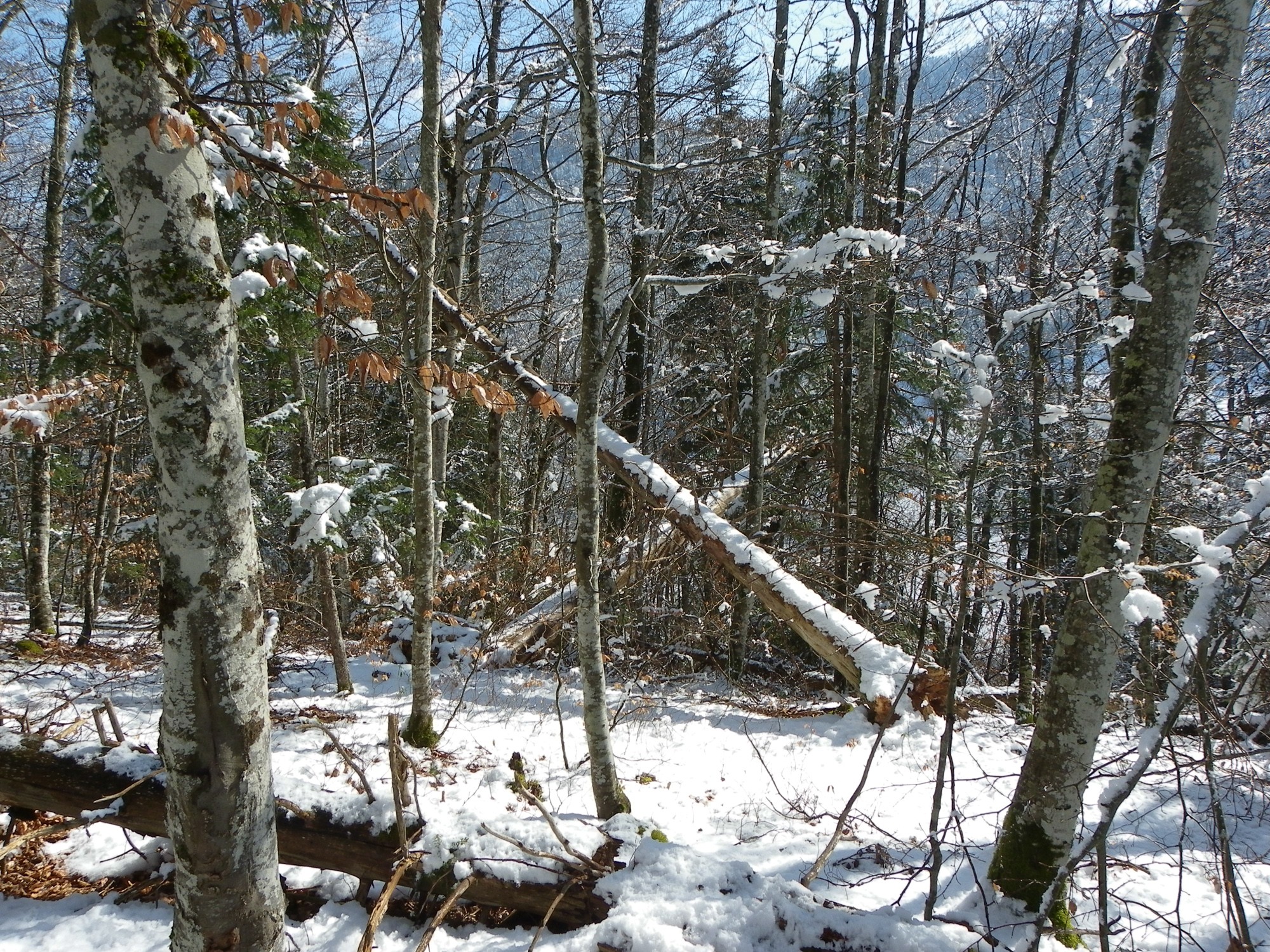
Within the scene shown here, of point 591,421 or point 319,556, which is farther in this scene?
point 319,556

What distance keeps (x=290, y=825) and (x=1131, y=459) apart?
4.74m

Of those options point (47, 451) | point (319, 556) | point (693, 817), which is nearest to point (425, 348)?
point (319, 556)

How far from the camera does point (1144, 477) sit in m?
3.22

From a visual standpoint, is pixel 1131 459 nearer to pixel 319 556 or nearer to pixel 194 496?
pixel 194 496

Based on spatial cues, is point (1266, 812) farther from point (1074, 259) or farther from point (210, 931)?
point (210, 931)

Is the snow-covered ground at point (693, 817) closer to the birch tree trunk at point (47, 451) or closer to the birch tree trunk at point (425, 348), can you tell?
the birch tree trunk at point (425, 348)

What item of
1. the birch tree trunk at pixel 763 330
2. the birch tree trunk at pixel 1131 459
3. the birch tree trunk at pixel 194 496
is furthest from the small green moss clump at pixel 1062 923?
the birch tree trunk at pixel 763 330

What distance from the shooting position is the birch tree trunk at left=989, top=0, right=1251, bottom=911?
3.04m

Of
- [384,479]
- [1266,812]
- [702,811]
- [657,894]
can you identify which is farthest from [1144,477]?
[384,479]

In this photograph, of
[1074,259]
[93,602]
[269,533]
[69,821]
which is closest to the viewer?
[69,821]

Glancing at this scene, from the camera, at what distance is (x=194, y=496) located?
6.72ft

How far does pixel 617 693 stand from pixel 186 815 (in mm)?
6375

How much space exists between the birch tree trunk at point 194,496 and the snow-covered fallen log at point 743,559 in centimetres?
362

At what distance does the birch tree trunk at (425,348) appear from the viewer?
4855 mm
